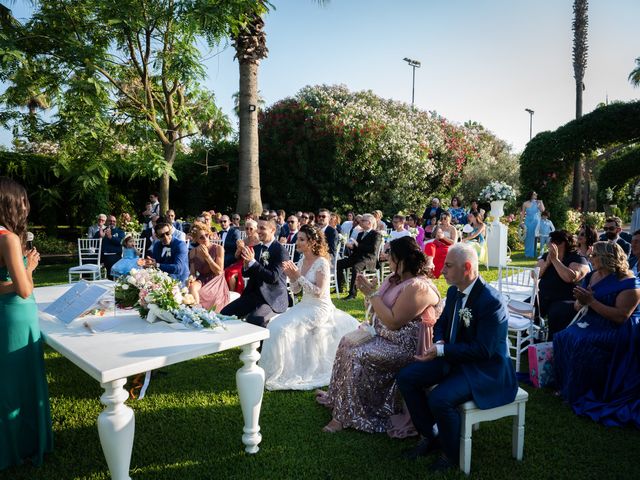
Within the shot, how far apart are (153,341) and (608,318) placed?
12.9 ft

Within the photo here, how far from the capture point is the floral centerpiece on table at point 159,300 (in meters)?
3.65

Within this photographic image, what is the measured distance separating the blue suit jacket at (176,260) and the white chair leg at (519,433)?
14.4ft

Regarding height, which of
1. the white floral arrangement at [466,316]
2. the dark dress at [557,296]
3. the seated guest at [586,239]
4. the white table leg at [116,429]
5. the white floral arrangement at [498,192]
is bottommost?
the white table leg at [116,429]

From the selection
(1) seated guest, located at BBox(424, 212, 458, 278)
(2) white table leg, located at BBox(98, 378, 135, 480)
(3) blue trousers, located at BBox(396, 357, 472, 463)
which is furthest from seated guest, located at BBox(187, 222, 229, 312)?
(1) seated guest, located at BBox(424, 212, 458, 278)

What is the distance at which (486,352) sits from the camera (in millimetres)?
3240

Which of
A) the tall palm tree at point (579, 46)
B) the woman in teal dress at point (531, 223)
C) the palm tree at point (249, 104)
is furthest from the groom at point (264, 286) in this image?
the tall palm tree at point (579, 46)

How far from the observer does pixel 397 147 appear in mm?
20031

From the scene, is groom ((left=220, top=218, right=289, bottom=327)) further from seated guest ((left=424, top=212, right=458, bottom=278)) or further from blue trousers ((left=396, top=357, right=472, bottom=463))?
A: seated guest ((left=424, top=212, right=458, bottom=278))

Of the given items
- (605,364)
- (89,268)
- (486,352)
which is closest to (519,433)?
(486,352)

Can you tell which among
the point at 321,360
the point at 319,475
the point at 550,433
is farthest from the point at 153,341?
the point at 550,433

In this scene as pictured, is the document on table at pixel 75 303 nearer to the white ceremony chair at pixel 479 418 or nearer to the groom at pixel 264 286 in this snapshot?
the groom at pixel 264 286

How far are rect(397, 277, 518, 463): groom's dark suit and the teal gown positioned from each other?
8.91ft

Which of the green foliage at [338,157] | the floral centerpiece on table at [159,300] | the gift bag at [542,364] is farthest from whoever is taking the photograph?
the green foliage at [338,157]

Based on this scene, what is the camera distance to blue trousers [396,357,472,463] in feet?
10.6
